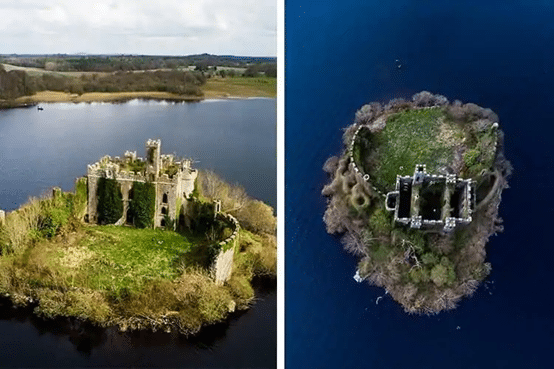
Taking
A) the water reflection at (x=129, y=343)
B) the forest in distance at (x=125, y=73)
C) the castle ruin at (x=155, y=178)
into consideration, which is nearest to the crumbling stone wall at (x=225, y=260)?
the water reflection at (x=129, y=343)

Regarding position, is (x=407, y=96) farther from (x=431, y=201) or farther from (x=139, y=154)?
(x=139, y=154)

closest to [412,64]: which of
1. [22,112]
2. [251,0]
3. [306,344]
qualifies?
[251,0]

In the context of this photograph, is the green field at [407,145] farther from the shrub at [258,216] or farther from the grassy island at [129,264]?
the grassy island at [129,264]

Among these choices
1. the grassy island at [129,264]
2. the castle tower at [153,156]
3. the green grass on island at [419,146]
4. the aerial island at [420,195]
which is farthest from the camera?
the green grass on island at [419,146]

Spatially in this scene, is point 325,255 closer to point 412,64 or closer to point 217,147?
point 217,147

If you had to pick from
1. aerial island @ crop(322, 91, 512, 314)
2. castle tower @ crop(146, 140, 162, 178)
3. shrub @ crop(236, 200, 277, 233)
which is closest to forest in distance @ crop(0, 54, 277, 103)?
castle tower @ crop(146, 140, 162, 178)

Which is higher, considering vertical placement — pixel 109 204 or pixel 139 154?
pixel 139 154

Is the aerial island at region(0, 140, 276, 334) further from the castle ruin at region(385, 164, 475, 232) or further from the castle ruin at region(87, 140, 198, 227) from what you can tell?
the castle ruin at region(385, 164, 475, 232)

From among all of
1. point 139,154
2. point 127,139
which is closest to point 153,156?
point 139,154
